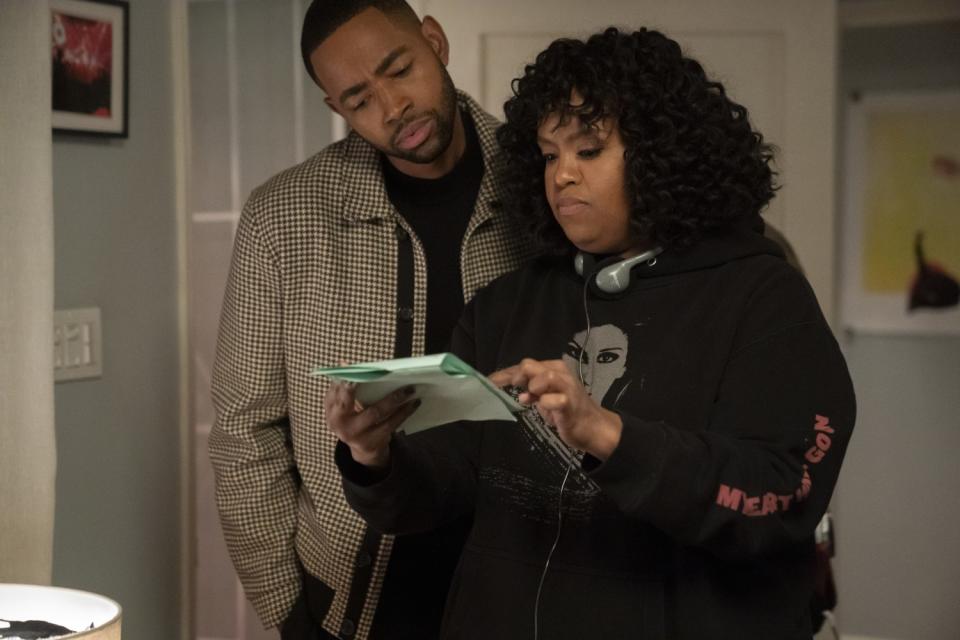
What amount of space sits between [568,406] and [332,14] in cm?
94

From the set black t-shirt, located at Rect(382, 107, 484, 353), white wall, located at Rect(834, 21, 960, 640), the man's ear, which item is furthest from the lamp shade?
white wall, located at Rect(834, 21, 960, 640)

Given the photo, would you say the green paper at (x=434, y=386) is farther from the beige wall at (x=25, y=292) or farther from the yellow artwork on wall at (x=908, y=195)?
the yellow artwork on wall at (x=908, y=195)

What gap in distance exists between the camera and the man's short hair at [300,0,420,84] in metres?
1.84

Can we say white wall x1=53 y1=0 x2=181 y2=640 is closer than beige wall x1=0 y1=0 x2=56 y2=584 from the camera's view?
No

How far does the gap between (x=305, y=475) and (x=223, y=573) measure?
1373mm

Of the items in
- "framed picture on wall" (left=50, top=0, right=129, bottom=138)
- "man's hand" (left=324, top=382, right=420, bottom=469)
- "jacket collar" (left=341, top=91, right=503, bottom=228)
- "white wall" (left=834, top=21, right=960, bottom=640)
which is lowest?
"white wall" (left=834, top=21, right=960, bottom=640)

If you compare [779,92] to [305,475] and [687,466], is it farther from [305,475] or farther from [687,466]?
[687,466]

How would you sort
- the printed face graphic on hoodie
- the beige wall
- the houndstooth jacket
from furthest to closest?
the houndstooth jacket < the beige wall < the printed face graphic on hoodie

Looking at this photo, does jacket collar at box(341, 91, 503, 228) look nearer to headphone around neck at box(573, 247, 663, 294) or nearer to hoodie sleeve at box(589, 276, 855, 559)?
headphone around neck at box(573, 247, 663, 294)

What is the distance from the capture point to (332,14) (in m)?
1.85

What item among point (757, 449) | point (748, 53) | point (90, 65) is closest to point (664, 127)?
point (757, 449)

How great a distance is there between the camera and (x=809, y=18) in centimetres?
277

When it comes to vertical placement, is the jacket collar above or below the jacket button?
above

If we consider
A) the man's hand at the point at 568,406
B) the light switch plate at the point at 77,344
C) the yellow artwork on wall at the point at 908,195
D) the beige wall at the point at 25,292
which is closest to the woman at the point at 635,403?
the man's hand at the point at 568,406
